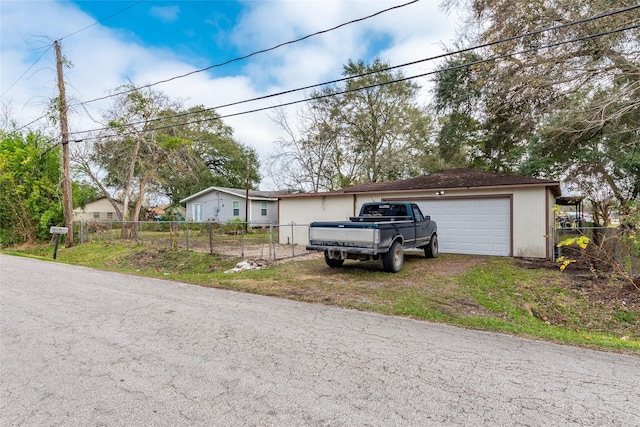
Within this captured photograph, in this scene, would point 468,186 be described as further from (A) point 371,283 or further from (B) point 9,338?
(B) point 9,338

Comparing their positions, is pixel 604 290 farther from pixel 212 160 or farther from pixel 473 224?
pixel 212 160

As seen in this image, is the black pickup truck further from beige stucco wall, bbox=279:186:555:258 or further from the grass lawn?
beige stucco wall, bbox=279:186:555:258

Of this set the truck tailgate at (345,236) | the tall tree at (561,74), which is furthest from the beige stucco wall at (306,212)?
the tall tree at (561,74)

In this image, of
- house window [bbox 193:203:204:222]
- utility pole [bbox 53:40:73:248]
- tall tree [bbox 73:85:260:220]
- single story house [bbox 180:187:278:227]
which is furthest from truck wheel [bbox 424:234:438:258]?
house window [bbox 193:203:204:222]

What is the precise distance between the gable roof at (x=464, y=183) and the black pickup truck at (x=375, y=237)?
3.11m

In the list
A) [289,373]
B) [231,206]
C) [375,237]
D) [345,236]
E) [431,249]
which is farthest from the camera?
[231,206]

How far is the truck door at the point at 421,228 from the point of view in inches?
406

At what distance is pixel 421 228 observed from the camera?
10.5 m

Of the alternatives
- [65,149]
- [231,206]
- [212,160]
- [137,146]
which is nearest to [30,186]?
[65,149]

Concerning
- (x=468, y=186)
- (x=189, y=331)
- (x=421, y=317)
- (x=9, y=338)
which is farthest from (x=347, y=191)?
(x=9, y=338)

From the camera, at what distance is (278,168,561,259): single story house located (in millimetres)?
11141

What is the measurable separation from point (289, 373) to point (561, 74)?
12.7 metres

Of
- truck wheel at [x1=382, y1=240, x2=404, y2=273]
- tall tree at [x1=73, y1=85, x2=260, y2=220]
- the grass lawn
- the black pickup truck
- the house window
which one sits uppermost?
tall tree at [x1=73, y1=85, x2=260, y2=220]

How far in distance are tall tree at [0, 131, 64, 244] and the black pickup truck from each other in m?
15.0
